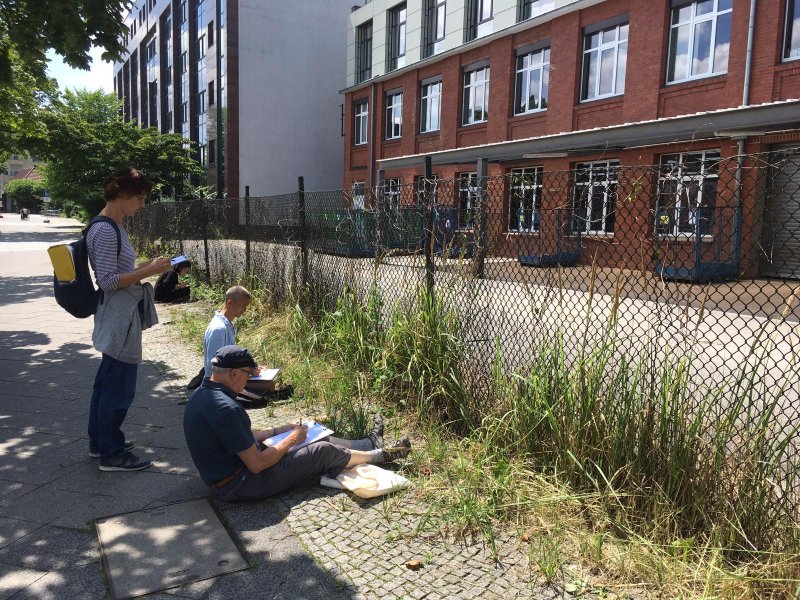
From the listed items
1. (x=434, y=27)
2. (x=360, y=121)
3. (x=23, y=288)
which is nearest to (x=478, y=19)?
(x=434, y=27)

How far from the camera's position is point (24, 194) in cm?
9275

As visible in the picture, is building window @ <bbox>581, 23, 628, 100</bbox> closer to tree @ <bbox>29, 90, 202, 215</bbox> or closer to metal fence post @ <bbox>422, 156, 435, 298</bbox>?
metal fence post @ <bbox>422, 156, 435, 298</bbox>

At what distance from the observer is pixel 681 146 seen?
582 inches

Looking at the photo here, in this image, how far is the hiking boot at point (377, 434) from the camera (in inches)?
165

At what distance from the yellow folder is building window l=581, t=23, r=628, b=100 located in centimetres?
1732

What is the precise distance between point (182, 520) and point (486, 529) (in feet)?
5.45

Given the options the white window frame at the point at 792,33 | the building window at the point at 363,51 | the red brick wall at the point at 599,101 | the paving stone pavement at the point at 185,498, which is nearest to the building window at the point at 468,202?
the paving stone pavement at the point at 185,498

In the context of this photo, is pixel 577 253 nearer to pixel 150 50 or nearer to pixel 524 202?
pixel 524 202

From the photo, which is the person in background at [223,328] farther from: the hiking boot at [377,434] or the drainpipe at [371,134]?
the drainpipe at [371,134]

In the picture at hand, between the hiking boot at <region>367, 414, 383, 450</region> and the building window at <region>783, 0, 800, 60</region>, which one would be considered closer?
the hiking boot at <region>367, 414, 383, 450</region>

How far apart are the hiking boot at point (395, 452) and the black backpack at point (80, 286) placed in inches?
81.6

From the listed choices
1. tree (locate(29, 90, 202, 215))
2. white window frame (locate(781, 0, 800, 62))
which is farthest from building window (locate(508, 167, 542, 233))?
tree (locate(29, 90, 202, 215))

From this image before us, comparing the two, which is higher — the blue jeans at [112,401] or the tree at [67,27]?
the tree at [67,27]

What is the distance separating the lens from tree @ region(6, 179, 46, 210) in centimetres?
9194
